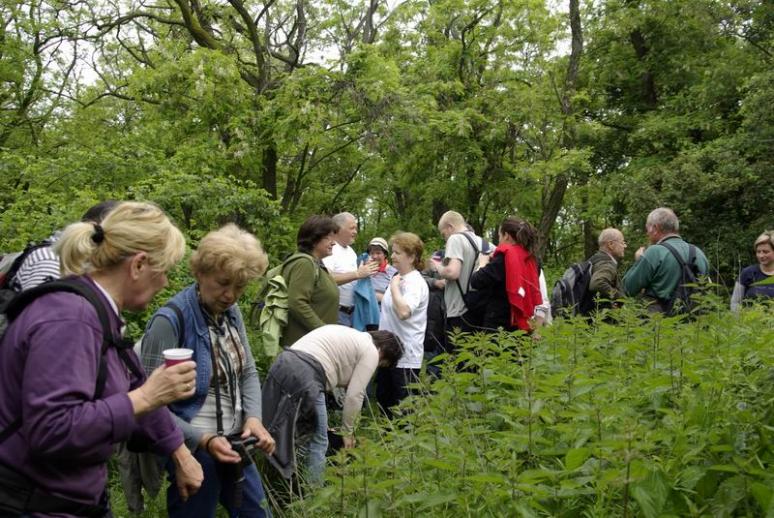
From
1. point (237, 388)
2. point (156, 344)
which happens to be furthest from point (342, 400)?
point (156, 344)

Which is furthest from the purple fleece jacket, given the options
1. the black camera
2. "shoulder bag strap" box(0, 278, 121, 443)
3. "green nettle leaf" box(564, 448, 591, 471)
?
"green nettle leaf" box(564, 448, 591, 471)

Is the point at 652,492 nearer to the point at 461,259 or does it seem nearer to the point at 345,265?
the point at 461,259

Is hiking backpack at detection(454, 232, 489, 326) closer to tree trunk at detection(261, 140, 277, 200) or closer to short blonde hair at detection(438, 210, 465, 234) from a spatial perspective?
short blonde hair at detection(438, 210, 465, 234)

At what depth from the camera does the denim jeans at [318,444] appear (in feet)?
13.1

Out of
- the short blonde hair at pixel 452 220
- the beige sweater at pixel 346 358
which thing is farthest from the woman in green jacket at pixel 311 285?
the short blonde hair at pixel 452 220

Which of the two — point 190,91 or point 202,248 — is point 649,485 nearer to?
point 202,248

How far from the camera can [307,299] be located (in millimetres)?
5059

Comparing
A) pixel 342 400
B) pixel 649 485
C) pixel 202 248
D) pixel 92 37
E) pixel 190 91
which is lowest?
pixel 342 400

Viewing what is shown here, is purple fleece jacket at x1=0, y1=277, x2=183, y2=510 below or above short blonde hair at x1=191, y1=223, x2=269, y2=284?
below

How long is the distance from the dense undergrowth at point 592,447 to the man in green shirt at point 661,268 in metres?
2.39

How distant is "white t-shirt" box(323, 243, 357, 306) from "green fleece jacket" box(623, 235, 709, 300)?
2528 mm

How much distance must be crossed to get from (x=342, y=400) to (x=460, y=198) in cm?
1425

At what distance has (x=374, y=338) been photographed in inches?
179

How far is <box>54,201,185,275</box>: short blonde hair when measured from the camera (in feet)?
7.13
